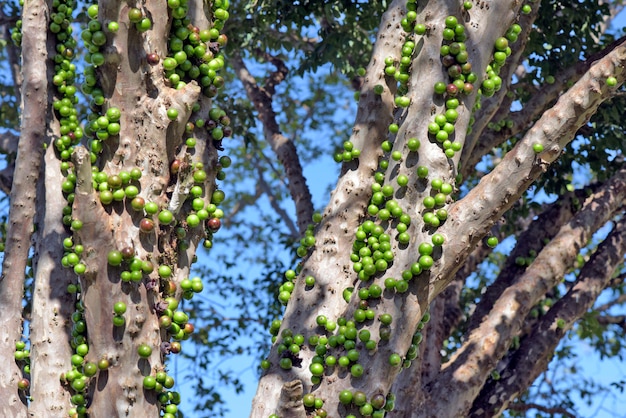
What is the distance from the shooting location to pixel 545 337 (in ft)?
18.2

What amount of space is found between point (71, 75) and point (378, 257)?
2.04 meters

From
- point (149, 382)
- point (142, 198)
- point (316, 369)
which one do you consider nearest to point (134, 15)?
point (142, 198)

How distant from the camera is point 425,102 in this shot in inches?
138

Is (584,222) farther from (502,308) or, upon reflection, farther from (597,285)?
(502,308)

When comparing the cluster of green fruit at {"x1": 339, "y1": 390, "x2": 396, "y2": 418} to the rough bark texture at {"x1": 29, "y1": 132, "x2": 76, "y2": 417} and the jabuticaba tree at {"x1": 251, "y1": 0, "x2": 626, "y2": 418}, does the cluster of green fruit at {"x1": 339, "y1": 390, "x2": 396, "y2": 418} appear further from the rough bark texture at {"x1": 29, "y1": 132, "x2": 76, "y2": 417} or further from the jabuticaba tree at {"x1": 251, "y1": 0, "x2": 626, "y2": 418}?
the rough bark texture at {"x1": 29, "y1": 132, "x2": 76, "y2": 417}

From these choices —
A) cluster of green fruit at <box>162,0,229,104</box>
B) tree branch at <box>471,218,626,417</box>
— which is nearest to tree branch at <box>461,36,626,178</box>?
tree branch at <box>471,218,626,417</box>

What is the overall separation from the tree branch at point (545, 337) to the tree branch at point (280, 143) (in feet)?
6.53

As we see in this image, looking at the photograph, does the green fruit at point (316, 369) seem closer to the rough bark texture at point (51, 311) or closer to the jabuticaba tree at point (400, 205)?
the jabuticaba tree at point (400, 205)

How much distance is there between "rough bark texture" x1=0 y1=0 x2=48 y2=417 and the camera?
12.4ft

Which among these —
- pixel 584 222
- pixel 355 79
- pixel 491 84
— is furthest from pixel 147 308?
pixel 355 79

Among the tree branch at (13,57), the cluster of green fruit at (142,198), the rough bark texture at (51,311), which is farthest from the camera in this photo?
the tree branch at (13,57)

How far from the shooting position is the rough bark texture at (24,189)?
377 cm

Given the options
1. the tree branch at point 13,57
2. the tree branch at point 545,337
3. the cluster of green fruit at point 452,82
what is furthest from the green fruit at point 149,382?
the tree branch at point 13,57

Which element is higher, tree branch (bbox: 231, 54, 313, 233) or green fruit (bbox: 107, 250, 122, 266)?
tree branch (bbox: 231, 54, 313, 233)
